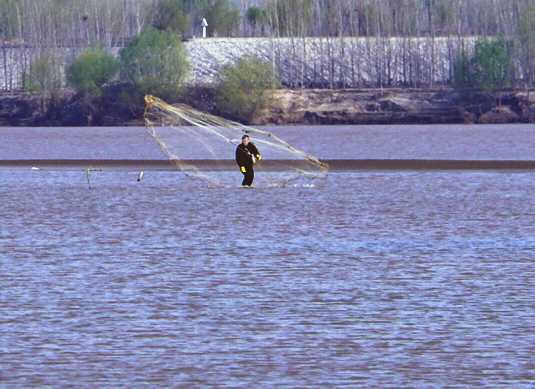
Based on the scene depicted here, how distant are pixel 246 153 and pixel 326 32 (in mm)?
114332

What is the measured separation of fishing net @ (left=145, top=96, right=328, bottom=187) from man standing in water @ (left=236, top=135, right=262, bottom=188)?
45 cm

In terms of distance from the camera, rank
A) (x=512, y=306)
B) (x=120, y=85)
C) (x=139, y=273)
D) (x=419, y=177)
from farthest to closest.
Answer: (x=120, y=85)
(x=419, y=177)
(x=139, y=273)
(x=512, y=306)

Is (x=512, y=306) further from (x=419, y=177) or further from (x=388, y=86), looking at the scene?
(x=388, y=86)

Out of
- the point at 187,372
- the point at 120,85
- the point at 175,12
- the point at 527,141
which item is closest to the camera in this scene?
the point at 187,372

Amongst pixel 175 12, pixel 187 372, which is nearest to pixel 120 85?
pixel 175 12

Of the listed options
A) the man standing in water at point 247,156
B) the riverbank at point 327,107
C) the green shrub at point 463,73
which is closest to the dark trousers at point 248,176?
the man standing in water at point 247,156

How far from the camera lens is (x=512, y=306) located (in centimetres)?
1997

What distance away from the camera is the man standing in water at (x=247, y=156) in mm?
41094

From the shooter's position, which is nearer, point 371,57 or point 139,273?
point 139,273

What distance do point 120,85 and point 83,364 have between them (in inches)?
4275

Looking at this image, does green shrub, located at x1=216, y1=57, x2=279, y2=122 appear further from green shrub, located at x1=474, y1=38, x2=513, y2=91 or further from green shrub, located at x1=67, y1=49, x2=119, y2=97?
green shrub, located at x1=474, y1=38, x2=513, y2=91

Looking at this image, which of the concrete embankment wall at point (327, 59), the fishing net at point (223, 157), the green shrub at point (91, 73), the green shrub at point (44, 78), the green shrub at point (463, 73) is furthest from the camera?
the concrete embankment wall at point (327, 59)

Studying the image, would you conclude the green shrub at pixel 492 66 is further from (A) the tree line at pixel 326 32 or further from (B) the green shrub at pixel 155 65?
(B) the green shrub at pixel 155 65

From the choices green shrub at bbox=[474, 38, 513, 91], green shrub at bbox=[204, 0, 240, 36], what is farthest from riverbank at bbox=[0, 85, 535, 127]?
green shrub at bbox=[204, 0, 240, 36]
